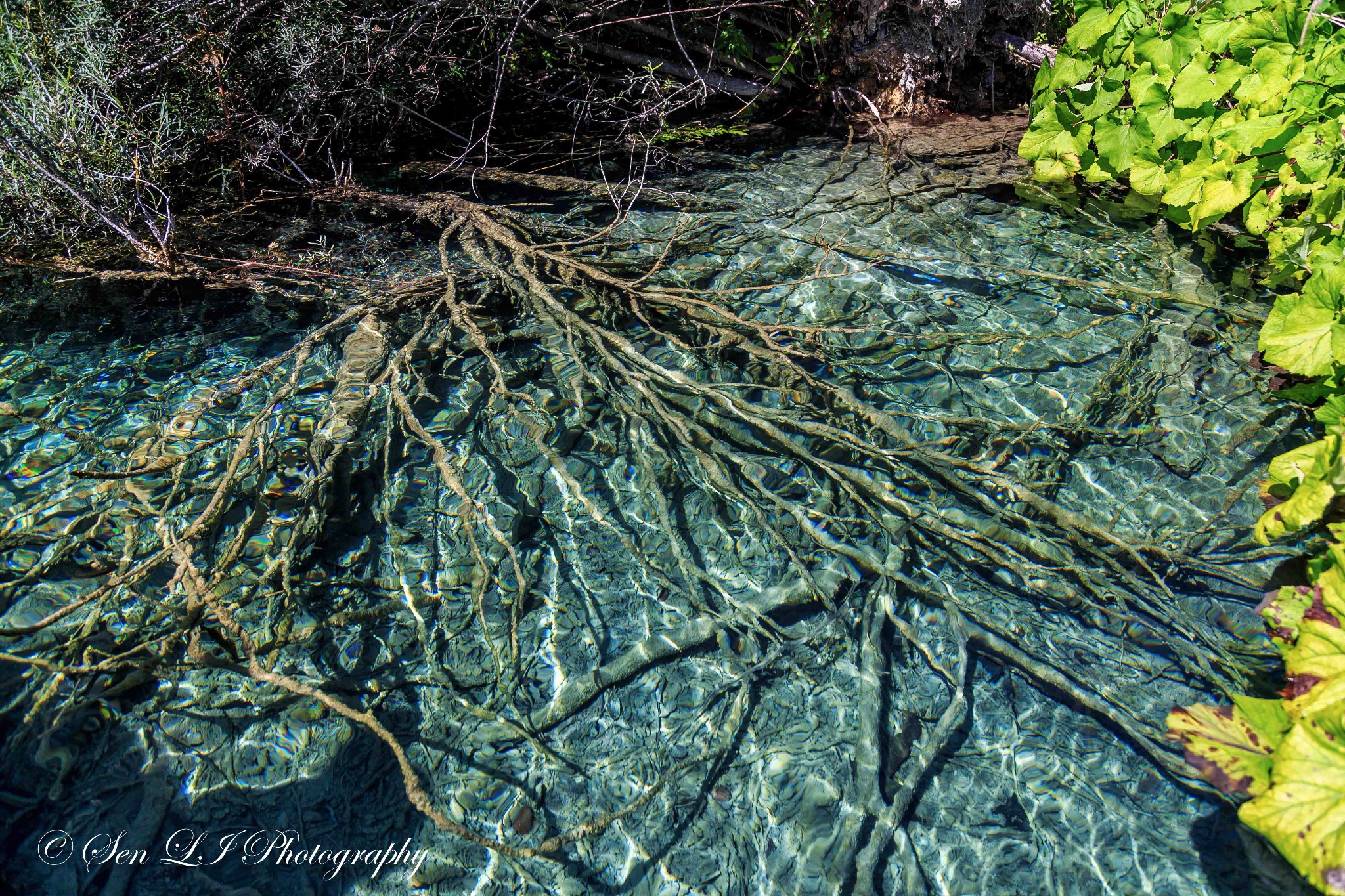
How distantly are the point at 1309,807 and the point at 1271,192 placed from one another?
307 centimetres

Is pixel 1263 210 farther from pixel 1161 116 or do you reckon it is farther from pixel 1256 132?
pixel 1161 116

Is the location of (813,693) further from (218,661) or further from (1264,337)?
(1264,337)

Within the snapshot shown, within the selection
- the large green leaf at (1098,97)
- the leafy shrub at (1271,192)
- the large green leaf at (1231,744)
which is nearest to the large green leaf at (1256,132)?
the leafy shrub at (1271,192)

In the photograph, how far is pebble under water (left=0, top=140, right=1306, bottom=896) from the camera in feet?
6.19

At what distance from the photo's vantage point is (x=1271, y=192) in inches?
141

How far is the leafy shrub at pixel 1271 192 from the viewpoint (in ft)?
5.46

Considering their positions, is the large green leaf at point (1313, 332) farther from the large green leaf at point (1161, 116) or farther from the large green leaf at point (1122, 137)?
the large green leaf at point (1122, 137)

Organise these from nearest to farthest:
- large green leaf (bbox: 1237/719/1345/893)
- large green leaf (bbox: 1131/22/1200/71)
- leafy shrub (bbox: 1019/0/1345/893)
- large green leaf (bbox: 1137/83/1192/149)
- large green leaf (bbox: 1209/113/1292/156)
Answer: large green leaf (bbox: 1237/719/1345/893) → leafy shrub (bbox: 1019/0/1345/893) → large green leaf (bbox: 1209/113/1292/156) → large green leaf (bbox: 1131/22/1200/71) → large green leaf (bbox: 1137/83/1192/149)

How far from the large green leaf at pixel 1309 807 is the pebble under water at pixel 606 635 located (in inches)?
10.9

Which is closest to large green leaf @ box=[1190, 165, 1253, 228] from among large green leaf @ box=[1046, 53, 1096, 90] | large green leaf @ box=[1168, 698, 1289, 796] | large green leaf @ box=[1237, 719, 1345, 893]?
large green leaf @ box=[1046, 53, 1096, 90]

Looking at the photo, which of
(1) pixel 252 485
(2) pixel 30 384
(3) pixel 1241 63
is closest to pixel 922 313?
(3) pixel 1241 63

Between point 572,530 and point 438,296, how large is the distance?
4.94 ft

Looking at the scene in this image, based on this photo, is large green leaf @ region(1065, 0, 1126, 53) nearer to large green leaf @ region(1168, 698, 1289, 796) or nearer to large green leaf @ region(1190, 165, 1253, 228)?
large green leaf @ region(1190, 165, 1253, 228)

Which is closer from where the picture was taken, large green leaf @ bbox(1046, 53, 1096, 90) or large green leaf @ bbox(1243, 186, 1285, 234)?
large green leaf @ bbox(1243, 186, 1285, 234)
